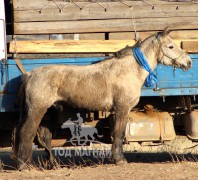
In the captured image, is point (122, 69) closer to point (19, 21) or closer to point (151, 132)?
point (151, 132)

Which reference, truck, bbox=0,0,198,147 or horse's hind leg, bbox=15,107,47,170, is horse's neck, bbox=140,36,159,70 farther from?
horse's hind leg, bbox=15,107,47,170

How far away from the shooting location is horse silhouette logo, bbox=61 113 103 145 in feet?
32.9

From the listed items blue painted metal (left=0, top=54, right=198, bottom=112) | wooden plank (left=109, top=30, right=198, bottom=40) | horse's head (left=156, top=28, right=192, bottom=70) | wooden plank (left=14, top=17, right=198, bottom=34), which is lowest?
blue painted metal (left=0, top=54, right=198, bottom=112)

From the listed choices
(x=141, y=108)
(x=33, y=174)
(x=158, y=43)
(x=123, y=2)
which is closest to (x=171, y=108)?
(x=141, y=108)

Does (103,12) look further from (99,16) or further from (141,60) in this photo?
(141,60)

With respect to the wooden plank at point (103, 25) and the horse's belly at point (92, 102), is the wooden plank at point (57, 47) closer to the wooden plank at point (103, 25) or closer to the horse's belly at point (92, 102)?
the wooden plank at point (103, 25)

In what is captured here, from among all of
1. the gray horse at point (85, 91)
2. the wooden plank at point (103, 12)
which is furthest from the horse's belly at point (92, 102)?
the wooden plank at point (103, 12)

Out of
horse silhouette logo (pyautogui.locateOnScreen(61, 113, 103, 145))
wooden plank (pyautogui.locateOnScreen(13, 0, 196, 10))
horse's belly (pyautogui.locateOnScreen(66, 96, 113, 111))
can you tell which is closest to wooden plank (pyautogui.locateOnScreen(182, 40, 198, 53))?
wooden plank (pyautogui.locateOnScreen(13, 0, 196, 10))

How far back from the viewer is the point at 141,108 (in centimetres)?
1038

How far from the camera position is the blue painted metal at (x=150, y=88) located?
962 centimetres

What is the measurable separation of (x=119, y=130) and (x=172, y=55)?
1.47 metres

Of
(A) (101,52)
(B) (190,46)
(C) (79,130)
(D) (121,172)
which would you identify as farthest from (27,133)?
(B) (190,46)

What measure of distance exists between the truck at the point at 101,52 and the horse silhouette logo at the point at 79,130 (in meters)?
0.08

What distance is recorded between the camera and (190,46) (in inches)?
393
